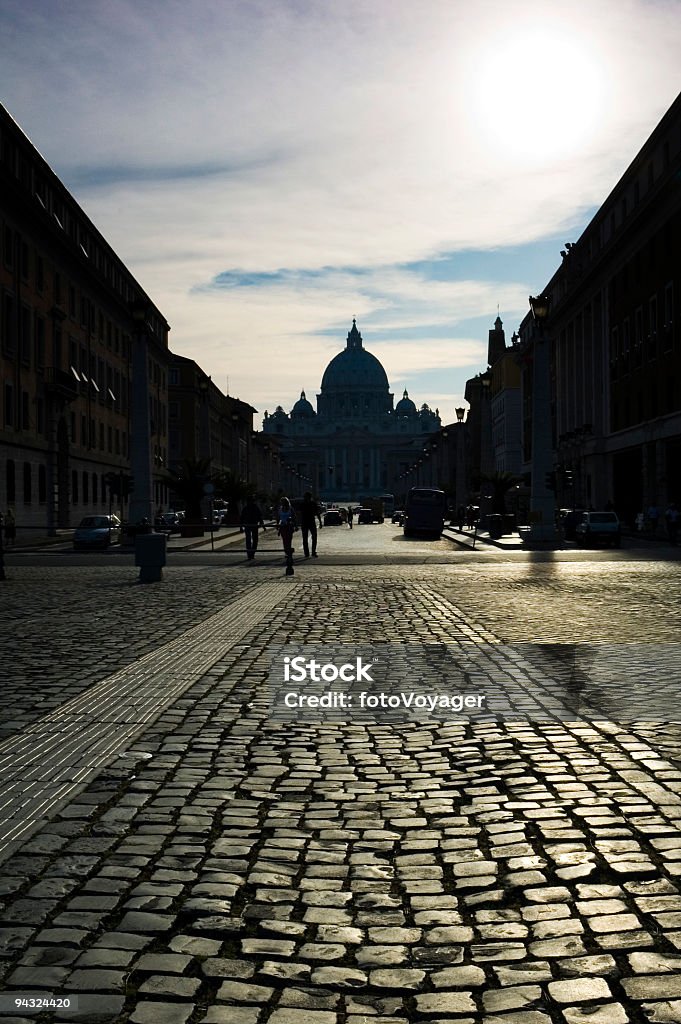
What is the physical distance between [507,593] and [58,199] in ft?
143

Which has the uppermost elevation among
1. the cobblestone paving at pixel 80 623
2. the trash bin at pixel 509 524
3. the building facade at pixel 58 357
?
the building facade at pixel 58 357

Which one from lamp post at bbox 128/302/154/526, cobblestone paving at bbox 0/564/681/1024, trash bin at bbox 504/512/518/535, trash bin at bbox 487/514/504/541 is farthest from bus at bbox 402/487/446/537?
cobblestone paving at bbox 0/564/681/1024

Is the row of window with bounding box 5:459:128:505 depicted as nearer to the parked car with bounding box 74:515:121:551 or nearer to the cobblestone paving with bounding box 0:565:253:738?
the parked car with bounding box 74:515:121:551

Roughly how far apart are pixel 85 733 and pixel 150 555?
1638cm

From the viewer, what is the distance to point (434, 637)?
1298cm

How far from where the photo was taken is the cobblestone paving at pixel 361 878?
3.57m

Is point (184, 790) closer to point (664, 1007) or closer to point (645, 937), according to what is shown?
point (645, 937)

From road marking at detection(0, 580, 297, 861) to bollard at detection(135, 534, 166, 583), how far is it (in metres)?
11.0

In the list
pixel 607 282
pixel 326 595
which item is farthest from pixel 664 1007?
pixel 607 282

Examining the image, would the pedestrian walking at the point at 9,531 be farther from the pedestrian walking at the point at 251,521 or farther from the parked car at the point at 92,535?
the pedestrian walking at the point at 251,521

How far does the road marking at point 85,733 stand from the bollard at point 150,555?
431 inches

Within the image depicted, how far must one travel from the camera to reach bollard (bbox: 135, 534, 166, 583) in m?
23.6

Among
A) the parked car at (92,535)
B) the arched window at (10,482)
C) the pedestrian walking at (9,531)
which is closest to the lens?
the parked car at (92,535)

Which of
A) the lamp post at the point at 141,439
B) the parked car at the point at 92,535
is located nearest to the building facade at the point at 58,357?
the lamp post at the point at 141,439
